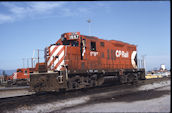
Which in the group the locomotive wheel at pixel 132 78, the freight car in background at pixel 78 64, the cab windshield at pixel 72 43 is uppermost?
the cab windshield at pixel 72 43

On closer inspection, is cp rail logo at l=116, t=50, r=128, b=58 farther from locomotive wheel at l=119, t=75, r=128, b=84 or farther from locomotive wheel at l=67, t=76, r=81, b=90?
locomotive wheel at l=67, t=76, r=81, b=90

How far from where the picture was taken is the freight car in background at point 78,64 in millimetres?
11971

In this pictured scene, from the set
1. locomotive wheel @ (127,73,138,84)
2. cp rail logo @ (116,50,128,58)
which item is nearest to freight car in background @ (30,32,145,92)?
cp rail logo @ (116,50,128,58)

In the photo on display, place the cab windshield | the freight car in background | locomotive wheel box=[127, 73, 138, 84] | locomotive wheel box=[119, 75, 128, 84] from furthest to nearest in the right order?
locomotive wheel box=[127, 73, 138, 84], locomotive wheel box=[119, 75, 128, 84], the cab windshield, the freight car in background

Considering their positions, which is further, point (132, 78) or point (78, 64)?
point (132, 78)

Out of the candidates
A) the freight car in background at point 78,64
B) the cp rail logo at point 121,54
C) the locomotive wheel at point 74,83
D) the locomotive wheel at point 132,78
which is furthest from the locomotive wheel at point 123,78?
the locomotive wheel at point 74,83

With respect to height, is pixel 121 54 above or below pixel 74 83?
above

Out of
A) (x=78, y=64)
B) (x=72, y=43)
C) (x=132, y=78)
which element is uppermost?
(x=72, y=43)

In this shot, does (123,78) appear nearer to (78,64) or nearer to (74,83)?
(78,64)

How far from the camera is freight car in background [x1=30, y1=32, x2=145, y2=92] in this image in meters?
12.0

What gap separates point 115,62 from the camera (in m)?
17.3

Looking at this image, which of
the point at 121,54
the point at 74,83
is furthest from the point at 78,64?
the point at 121,54

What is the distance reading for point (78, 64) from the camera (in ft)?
44.9

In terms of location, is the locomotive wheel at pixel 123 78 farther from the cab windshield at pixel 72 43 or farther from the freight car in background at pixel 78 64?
the cab windshield at pixel 72 43
